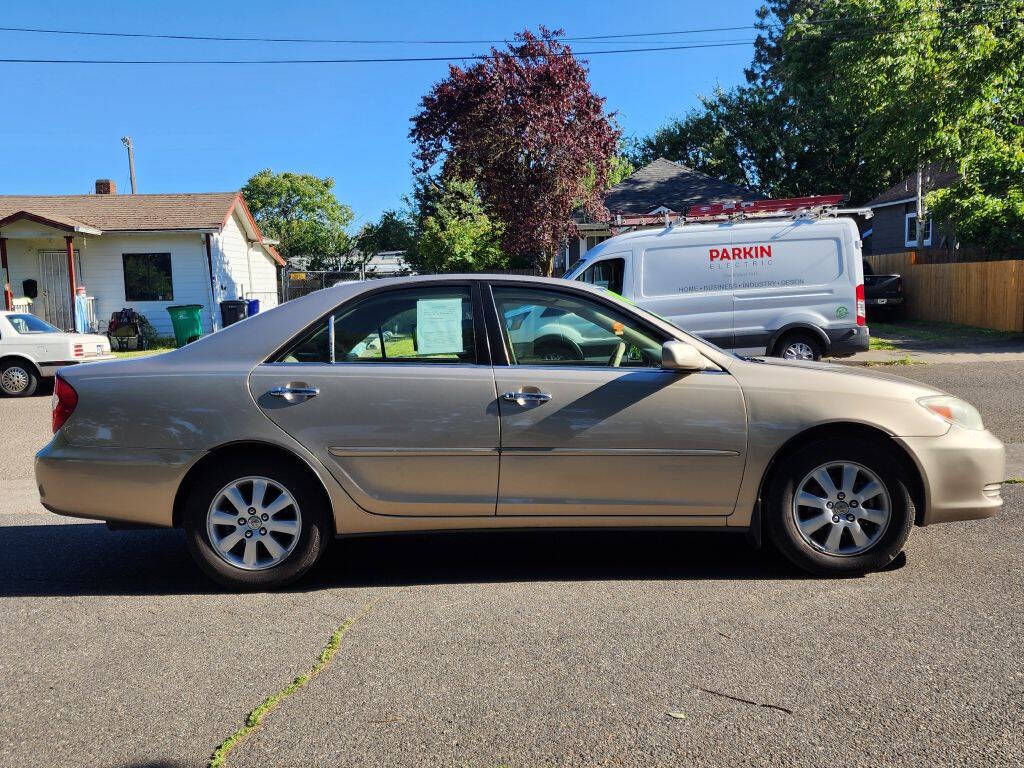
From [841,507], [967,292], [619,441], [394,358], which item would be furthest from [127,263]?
[841,507]

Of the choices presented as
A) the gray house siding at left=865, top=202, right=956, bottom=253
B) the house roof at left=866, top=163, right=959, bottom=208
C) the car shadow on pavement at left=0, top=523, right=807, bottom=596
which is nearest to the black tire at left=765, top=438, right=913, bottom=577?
the car shadow on pavement at left=0, top=523, right=807, bottom=596

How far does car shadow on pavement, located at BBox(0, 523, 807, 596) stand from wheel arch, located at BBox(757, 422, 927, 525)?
60 centimetres

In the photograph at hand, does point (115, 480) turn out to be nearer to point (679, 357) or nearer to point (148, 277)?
point (679, 357)

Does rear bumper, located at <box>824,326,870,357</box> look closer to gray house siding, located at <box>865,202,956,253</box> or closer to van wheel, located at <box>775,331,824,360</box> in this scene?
van wheel, located at <box>775,331,824,360</box>

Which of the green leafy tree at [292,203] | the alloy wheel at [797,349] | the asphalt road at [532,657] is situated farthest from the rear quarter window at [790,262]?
the green leafy tree at [292,203]

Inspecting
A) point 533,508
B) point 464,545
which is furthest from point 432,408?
point 464,545

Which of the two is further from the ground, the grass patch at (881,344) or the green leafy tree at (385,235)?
the green leafy tree at (385,235)

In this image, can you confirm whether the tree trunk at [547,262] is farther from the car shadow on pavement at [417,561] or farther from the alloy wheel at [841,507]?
the alloy wheel at [841,507]

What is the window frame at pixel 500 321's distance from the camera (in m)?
4.62

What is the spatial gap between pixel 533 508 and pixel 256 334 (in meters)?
1.74

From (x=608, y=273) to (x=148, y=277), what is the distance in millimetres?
16375

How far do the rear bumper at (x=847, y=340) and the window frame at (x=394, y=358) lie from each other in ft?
31.8

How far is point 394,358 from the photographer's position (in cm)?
468

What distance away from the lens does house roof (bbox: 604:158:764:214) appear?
29.0 m
